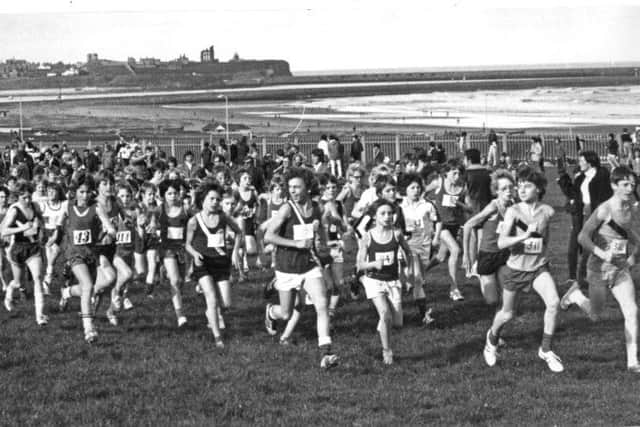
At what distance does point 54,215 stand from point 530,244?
250 inches

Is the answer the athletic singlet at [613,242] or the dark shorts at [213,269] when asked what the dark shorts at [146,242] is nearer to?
the dark shorts at [213,269]

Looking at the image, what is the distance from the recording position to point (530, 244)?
9844mm

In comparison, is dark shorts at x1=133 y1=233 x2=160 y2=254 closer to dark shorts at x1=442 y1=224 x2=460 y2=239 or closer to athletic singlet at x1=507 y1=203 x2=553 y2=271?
dark shorts at x1=442 y1=224 x2=460 y2=239

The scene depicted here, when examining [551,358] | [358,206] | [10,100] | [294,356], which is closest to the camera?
[551,358]

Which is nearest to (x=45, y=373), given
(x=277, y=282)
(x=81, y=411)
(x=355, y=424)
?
(x=81, y=411)

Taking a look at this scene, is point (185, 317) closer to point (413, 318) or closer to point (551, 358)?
point (413, 318)

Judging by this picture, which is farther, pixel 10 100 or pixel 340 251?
pixel 10 100

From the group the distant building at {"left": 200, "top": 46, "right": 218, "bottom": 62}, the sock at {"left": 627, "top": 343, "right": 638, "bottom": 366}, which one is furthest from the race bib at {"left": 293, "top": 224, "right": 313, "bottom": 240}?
the distant building at {"left": 200, "top": 46, "right": 218, "bottom": 62}

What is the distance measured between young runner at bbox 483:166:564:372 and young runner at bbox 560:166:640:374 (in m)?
0.44

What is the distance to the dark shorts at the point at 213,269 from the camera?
37.5 feet

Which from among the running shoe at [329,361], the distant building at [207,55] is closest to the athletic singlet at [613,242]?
the running shoe at [329,361]

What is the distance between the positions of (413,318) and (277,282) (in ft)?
8.11

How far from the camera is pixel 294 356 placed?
10906 millimetres

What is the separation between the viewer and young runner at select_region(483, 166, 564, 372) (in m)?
9.80
